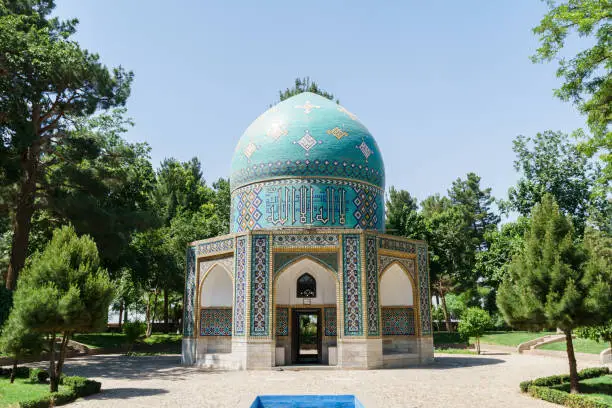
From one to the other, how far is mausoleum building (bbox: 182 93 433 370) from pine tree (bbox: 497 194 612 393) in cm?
610

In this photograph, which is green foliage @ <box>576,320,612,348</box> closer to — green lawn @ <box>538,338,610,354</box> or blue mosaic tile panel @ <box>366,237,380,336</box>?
blue mosaic tile panel @ <box>366,237,380,336</box>

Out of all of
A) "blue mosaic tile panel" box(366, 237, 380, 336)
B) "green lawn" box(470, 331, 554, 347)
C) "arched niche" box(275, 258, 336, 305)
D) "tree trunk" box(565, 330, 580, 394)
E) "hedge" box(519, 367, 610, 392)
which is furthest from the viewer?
"green lawn" box(470, 331, 554, 347)

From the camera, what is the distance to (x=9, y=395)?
913cm

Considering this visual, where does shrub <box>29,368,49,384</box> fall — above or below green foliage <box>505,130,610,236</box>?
below

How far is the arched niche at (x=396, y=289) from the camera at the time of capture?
17.8 m

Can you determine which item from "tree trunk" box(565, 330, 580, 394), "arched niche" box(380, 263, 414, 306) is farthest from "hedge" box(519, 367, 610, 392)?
"arched niche" box(380, 263, 414, 306)

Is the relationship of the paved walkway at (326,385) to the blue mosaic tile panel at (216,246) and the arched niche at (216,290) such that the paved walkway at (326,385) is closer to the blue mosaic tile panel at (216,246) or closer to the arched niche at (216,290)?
the arched niche at (216,290)

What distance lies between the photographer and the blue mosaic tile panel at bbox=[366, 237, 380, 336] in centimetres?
1473

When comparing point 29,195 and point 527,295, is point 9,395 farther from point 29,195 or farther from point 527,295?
point 527,295

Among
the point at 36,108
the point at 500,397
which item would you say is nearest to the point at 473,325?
the point at 500,397

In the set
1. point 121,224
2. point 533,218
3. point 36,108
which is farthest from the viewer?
point 121,224

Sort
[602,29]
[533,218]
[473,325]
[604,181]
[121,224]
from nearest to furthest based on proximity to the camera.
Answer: [533,218]
[602,29]
[604,181]
[121,224]
[473,325]

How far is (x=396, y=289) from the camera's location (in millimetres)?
18203

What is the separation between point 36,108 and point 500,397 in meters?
16.1
